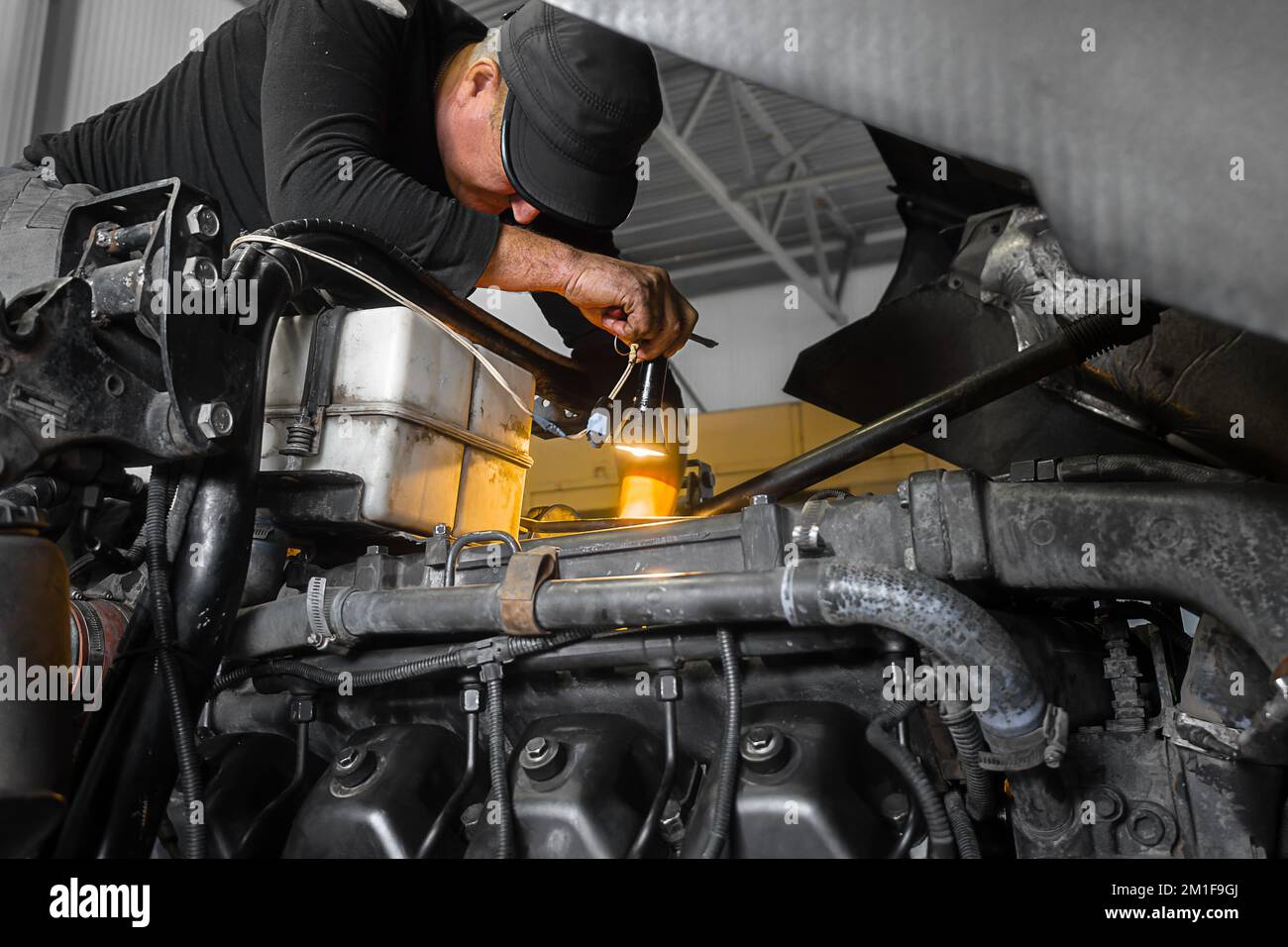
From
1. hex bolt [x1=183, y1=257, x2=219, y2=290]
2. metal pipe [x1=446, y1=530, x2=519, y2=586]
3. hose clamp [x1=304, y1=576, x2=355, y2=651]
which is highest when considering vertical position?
hex bolt [x1=183, y1=257, x2=219, y2=290]

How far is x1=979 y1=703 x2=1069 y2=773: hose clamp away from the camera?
993 mm

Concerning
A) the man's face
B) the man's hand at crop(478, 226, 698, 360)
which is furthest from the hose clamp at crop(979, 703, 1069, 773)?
the man's face

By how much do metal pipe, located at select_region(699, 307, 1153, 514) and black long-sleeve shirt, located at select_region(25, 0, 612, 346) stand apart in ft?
2.24

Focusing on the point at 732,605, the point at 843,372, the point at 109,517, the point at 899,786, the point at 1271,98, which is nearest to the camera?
the point at 1271,98

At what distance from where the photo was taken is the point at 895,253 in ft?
34.4

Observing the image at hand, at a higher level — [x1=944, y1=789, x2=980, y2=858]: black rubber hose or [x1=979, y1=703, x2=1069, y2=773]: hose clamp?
[x1=979, y1=703, x2=1069, y2=773]: hose clamp

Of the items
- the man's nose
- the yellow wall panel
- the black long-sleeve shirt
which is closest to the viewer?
the black long-sleeve shirt

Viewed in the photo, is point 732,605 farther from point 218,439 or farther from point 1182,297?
point 218,439

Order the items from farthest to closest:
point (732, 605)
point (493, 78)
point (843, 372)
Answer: point (493, 78)
point (843, 372)
point (732, 605)

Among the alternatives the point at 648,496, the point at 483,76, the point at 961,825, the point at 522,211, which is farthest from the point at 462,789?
the point at 483,76

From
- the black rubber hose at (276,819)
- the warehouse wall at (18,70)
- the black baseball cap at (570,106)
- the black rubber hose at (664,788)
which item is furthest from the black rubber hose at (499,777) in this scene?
the warehouse wall at (18,70)

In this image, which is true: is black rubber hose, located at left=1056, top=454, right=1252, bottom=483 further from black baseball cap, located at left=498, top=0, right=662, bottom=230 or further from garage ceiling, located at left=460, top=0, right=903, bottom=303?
garage ceiling, located at left=460, top=0, right=903, bottom=303
